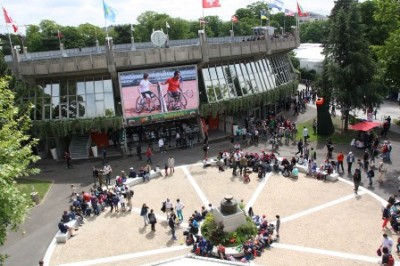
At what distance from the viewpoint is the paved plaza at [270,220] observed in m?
17.3

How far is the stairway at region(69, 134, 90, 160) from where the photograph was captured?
108 ft

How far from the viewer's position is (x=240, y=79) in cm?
3769

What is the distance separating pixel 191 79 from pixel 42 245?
778 inches

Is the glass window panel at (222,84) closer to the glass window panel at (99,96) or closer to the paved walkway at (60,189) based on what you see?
the paved walkway at (60,189)

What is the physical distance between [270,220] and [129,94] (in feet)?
58.4

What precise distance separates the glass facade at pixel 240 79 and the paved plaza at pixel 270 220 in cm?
1154

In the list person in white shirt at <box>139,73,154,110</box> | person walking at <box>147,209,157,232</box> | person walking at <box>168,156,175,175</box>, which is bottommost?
person walking at <box>147,209,157,232</box>

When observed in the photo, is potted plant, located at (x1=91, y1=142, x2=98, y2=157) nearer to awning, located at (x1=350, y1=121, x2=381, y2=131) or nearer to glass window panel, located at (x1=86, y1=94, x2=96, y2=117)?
glass window panel, located at (x1=86, y1=94, x2=96, y2=117)

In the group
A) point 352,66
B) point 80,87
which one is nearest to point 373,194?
point 352,66

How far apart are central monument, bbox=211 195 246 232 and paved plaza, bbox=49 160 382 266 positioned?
2.03 m

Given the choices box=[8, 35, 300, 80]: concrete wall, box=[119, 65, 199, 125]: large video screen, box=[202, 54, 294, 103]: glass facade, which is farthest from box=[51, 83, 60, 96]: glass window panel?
box=[202, 54, 294, 103]: glass facade

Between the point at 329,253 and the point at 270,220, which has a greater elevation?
the point at 270,220

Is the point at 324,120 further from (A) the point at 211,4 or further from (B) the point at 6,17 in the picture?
(B) the point at 6,17

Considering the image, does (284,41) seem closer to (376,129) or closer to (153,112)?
(376,129)
